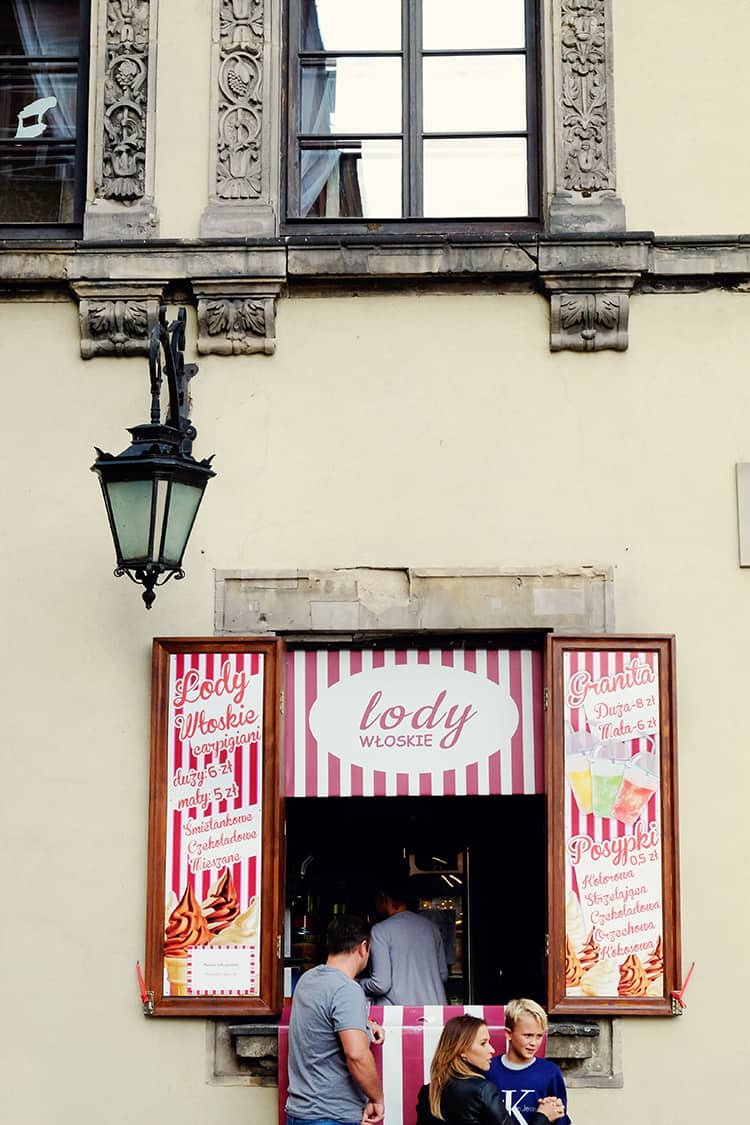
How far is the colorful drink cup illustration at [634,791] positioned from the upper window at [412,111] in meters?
3.02

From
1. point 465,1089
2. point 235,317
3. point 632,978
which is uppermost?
point 235,317

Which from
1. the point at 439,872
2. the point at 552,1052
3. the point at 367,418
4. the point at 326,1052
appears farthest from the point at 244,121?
the point at 439,872

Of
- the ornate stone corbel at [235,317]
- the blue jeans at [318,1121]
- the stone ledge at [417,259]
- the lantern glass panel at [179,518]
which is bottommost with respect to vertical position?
the blue jeans at [318,1121]

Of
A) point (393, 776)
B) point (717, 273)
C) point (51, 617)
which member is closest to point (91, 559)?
point (51, 617)

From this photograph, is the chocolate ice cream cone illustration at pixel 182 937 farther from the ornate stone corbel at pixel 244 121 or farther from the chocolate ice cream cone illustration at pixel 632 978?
the ornate stone corbel at pixel 244 121

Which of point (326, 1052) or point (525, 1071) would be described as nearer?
point (525, 1071)

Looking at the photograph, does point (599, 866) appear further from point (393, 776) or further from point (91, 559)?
point (91, 559)

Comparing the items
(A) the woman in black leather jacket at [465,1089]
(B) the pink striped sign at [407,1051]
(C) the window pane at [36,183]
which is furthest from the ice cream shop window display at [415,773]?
(C) the window pane at [36,183]

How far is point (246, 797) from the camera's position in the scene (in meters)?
8.57

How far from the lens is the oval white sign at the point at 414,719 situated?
8727mm

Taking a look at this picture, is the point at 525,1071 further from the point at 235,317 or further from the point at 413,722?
the point at 235,317

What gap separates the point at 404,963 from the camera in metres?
9.13

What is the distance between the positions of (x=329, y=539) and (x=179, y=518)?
41.9 inches

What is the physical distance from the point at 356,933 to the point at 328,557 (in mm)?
1939
